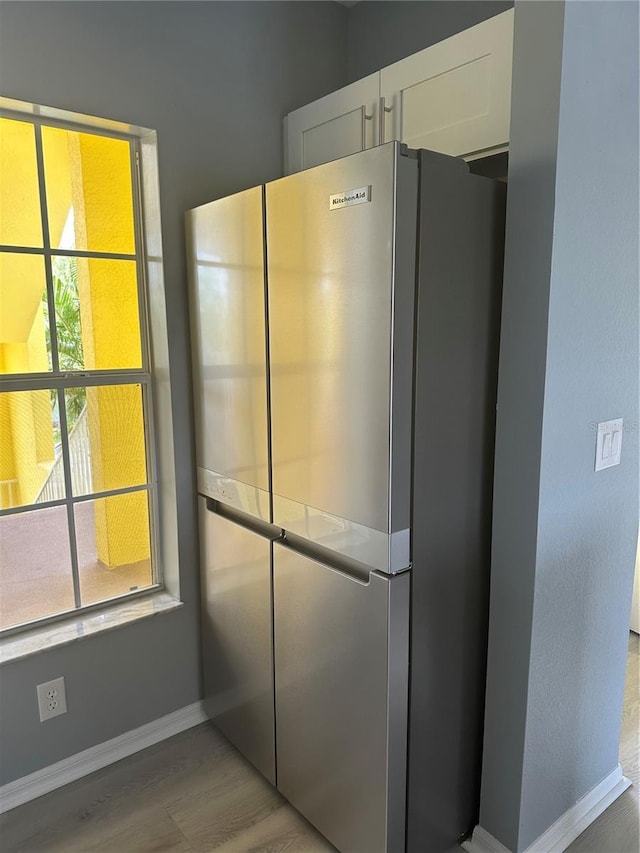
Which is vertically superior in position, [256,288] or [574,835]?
[256,288]

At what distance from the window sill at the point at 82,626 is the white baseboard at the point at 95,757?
41 cm

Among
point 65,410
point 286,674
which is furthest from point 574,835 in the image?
point 65,410

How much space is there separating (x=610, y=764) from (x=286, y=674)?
3.47 ft

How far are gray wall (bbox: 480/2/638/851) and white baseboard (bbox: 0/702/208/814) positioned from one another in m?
1.08

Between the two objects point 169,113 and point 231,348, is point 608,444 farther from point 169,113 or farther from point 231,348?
point 169,113

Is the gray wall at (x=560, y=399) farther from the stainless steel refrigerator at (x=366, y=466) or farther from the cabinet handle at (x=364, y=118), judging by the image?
the cabinet handle at (x=364, y=118)

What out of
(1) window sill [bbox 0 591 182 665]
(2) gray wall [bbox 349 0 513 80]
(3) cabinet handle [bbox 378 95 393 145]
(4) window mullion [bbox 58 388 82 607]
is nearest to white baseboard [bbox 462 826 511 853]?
(1) window sill [bbox 0 591 182 665]

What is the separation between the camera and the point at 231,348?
1.74 metres

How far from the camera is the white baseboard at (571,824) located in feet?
5.24

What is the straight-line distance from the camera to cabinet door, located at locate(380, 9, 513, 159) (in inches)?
57.1

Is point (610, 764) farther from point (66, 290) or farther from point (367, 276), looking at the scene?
point (66, 290)

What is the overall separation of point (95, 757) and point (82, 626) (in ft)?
1.47

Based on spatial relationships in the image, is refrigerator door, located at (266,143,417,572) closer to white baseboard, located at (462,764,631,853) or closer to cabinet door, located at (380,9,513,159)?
cabinet door, located at (380,9,513,159)

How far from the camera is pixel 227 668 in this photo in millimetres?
1976
